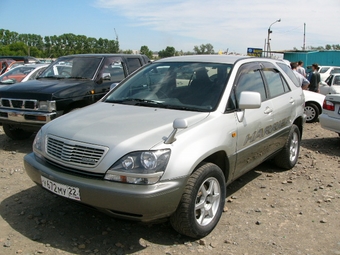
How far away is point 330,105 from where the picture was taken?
7.01m

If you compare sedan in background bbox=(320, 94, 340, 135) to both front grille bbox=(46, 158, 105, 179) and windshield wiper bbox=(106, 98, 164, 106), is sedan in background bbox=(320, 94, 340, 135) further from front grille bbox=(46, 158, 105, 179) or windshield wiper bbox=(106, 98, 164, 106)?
front grille bbox=(46, 158, 105, 179)

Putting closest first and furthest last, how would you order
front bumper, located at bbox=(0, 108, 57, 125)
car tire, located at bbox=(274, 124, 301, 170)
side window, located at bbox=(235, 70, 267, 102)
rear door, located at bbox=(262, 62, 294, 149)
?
side window, located at bbox=(235, 70, 267, 102) < rear door, located at bbox=(262, 62, 294, 149) < car tire, located at bbox=(274, 124, 301, 170) < front bumper, located at bbox=(0, 108, 57, 125)

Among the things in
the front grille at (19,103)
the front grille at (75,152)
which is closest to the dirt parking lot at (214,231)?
the front grille at (75,152)

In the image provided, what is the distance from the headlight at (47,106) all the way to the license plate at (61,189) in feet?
9.99

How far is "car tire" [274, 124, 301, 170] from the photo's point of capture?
17.4ft

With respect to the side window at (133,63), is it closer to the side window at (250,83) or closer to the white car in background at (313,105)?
the side window at (250,83)

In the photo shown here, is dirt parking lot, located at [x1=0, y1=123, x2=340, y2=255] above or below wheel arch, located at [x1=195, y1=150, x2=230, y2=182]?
below

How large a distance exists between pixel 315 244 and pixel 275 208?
82 centimetres

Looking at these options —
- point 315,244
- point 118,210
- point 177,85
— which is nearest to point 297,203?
point 315,244

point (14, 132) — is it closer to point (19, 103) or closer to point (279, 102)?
point (19, 103)

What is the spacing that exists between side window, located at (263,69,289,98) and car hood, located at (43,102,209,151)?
172 cm

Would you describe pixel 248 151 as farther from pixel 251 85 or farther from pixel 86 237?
pixel 86 237

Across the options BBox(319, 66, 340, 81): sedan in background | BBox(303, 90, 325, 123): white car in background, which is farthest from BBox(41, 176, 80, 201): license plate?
BBox(319, 66, 340, 81): sedan in background

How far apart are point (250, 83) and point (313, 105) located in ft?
21.2
